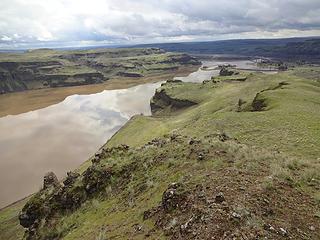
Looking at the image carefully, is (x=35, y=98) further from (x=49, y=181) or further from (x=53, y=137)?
(x=49, y=181)

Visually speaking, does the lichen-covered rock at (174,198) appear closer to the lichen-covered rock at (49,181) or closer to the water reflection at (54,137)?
the lichen-covered rock at (49,181)

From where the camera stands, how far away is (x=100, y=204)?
1853 centimetres

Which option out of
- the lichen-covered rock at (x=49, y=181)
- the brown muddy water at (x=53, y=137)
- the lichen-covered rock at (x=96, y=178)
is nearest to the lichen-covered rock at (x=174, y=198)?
the lichen-covered rock at (x=96, y=178)

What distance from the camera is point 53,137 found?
245ft

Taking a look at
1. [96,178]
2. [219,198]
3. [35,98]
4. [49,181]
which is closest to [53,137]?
[49,181]

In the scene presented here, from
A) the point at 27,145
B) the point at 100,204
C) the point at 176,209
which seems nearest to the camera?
the point at 176,209

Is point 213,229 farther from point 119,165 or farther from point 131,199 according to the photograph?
point 119,165

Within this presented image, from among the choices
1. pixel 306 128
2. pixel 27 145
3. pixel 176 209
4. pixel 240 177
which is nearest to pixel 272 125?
pixel 306 128

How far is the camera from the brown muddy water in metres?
53.4

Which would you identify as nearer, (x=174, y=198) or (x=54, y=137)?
(x=174, y=198)

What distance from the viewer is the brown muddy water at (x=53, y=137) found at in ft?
175

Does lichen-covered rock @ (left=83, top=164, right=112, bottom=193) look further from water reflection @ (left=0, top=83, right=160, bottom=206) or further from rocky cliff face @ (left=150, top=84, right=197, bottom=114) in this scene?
rocky cliff face @ (left=150, top=84, right=197, bottom=114)

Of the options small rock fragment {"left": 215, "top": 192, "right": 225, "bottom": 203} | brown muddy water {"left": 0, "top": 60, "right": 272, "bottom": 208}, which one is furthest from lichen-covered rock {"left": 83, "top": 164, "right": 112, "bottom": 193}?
brown muddy water {"left": 0, "top": 60, "right": 272, "bottom": 208}

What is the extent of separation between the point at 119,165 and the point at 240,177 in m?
9.15
